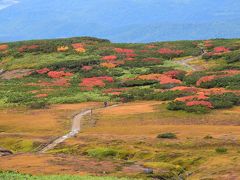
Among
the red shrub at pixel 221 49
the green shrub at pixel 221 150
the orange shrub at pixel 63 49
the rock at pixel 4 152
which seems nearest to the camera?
the green shrub at pixel 221 150

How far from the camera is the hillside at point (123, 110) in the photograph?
41.0 meters

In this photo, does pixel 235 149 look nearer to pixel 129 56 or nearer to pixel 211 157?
pixel 211 157

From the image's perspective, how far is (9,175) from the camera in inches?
1345

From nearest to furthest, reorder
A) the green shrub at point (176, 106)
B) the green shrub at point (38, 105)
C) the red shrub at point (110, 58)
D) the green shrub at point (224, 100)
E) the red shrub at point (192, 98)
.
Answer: the green shrub at point (176, 106), the green shrub at point (224, 100), the red shrub at point (192, 98), the green shrub at point (38, 105), the red shrub at point (110, 58)

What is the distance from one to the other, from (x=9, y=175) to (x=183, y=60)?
88330 mm

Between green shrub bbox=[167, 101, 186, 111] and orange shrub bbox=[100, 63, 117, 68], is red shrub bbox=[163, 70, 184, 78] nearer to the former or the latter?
orange shrub bbox=[100, 63, 117, 68]

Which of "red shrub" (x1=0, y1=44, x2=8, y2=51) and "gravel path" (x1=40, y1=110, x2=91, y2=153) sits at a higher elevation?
"red shrub" (x1=0, y1=44, x2=8, y2=51)

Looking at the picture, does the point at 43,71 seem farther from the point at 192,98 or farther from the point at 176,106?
the point at 176,106

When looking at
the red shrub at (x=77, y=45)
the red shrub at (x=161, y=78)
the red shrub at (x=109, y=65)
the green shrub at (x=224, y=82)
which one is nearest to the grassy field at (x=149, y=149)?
the green shrub at (x=224, y=82)

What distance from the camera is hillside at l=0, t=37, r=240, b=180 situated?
40991mm

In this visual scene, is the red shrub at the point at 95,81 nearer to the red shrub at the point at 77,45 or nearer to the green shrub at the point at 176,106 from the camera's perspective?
the green shrub at the point at 176,106

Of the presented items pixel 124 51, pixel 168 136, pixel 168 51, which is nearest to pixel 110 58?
pixel 124 51

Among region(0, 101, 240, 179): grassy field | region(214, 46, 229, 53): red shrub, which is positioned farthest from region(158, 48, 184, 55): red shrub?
region(0, 101, 240, 179): grassy field

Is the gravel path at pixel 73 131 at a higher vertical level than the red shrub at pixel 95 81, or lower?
lower
